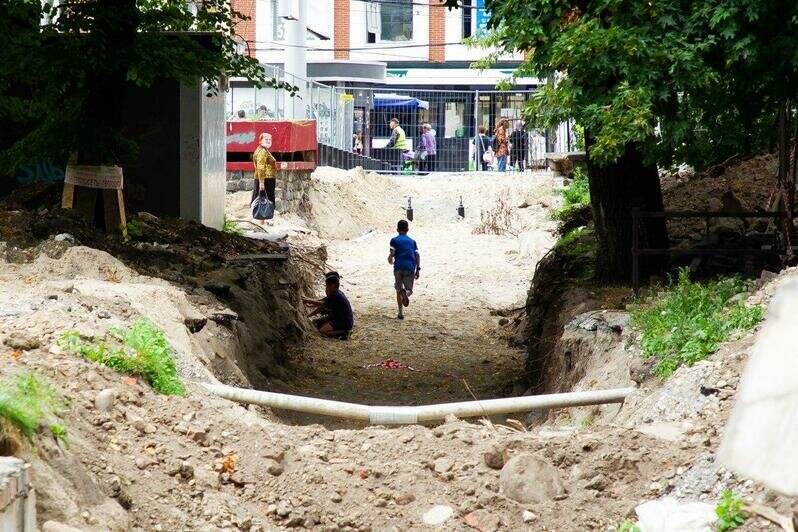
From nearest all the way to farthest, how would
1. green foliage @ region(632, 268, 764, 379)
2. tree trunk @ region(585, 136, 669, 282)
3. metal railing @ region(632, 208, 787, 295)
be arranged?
green foliage @ region(632, 268, 764, 379)
metal railing @ region(632, 208, 787, 295)
tree trunk @ region(585, 136, 669, 282)

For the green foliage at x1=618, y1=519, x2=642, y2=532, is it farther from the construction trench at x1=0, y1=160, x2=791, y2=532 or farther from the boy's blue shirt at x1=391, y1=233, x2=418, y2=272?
the boy's blue shirt at x1=391, y1=233, x2=418, y2=272

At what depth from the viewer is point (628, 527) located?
23.5 feet

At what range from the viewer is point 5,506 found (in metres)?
5.72

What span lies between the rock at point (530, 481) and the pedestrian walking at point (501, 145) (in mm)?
29801

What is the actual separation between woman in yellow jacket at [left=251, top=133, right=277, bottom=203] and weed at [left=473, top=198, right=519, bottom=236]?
5.62m

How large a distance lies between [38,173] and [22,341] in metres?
11.8

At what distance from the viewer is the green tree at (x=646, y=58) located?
11930 millimetres

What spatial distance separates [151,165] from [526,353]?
7029 mm

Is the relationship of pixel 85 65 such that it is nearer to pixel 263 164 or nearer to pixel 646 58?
pixel 646 58

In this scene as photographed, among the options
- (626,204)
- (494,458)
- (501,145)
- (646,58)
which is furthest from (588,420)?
(501,145)

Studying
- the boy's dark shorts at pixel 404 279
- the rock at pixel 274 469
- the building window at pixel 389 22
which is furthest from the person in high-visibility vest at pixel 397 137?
the rock at pixel 274 469

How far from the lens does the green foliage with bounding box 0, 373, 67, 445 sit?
6500 mm

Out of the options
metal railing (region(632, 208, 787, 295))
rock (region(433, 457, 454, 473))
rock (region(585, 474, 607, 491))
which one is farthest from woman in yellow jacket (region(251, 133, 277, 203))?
rock (region(585, 474, 607, 491))

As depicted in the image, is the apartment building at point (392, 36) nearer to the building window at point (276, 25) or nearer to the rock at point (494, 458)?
the building window at point (276, 25)
